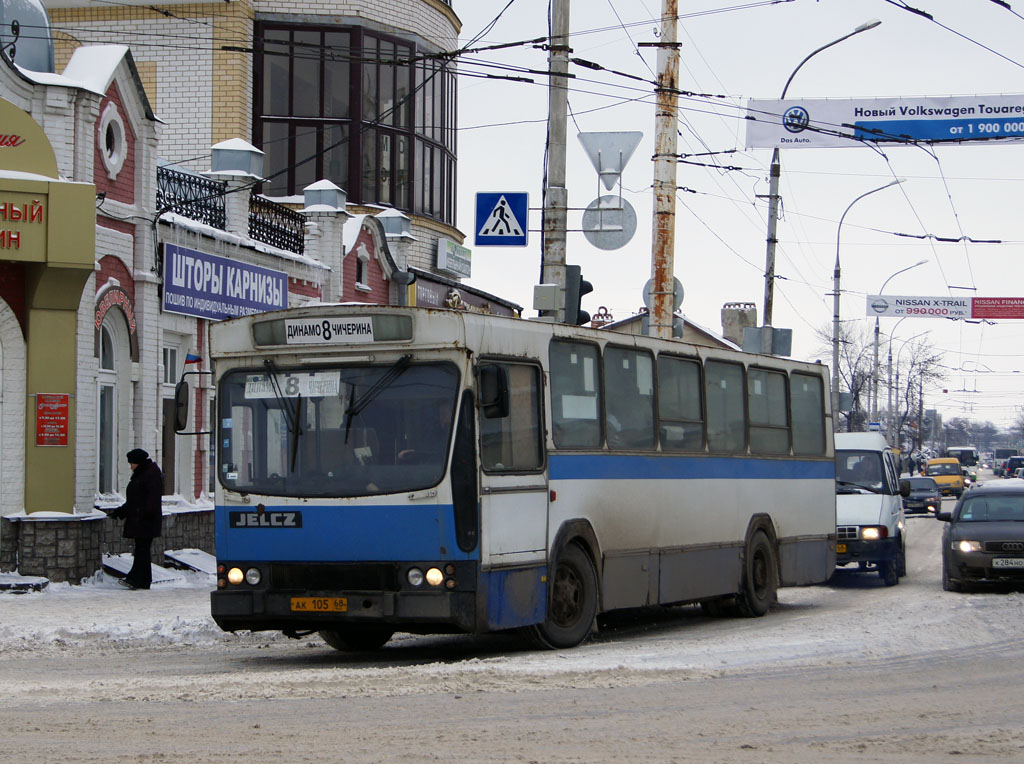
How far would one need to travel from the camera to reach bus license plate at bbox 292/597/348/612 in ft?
37.8

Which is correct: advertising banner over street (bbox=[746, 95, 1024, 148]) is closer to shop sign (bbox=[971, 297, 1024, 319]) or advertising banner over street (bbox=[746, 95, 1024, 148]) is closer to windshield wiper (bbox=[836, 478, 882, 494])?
windshield wiper (bbox=[836, 478, 882, 494])

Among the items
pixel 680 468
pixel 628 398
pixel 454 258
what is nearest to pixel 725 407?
pixel 680 468

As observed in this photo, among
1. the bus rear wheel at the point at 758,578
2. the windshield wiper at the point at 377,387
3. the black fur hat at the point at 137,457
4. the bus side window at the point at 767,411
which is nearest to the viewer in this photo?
the windshield wiper at the point at 377,387

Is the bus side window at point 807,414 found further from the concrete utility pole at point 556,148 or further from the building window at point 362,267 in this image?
the building window at point 362,267

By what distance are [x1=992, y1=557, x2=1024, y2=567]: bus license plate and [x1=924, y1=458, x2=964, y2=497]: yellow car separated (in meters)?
49.4

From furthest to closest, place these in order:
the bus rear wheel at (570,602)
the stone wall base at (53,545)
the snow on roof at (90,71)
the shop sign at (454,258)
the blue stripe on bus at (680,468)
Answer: the shop sign at (454,258), the snow on roof at (90,71), the stone wall base at (53,545), the blue stripe on bus at (680,468), the bus rear wheel at (570,602)

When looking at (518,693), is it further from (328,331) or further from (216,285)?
(216,285)

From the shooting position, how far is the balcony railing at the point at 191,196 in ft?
69.7

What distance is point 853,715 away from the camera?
352 inches

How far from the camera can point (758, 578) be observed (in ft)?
55.1

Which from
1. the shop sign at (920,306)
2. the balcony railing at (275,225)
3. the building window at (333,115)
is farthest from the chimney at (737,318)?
the balcony railing at (275,225)

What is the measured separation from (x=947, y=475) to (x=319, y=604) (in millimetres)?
62476

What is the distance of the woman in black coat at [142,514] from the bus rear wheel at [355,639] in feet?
18.5

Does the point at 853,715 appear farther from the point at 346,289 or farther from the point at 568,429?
the point at 346,289
